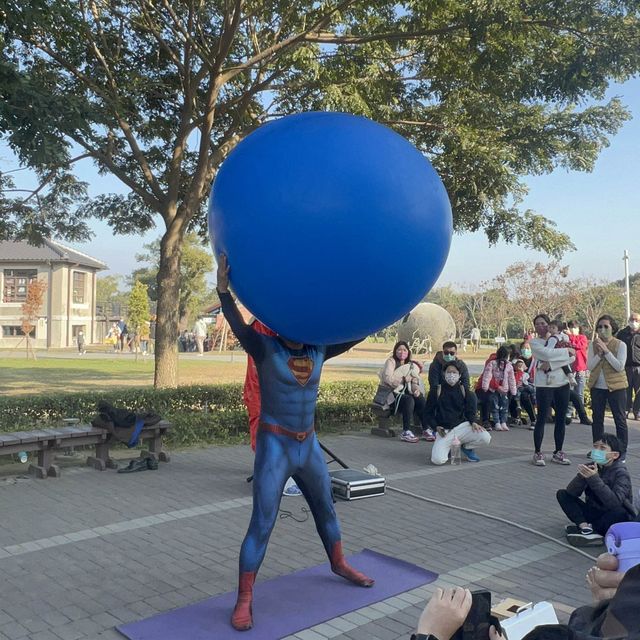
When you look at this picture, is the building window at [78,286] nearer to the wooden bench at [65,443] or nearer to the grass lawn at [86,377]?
the grass lawn at [86,377]

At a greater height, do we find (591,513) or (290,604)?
(591,513)

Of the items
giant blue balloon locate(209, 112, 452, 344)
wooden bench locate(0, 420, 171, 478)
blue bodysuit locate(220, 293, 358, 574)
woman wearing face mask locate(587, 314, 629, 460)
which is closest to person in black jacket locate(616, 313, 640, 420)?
woman wearing face mask locate(587, 314, 629, 460)

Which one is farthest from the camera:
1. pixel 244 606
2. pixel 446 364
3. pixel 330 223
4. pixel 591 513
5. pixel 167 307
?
pixel 167 307

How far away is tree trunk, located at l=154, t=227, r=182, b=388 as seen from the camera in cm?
1177

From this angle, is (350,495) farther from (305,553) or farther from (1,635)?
(1,635)

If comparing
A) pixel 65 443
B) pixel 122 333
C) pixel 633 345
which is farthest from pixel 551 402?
pixel 122 333

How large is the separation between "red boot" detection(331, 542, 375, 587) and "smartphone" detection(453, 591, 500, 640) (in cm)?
277

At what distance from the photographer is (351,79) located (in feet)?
35.8

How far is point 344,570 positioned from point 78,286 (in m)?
57.6

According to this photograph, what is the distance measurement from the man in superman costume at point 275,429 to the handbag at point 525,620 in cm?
163

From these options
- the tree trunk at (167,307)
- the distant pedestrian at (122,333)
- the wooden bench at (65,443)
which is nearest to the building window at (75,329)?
the distant pedestrian at (122,333)

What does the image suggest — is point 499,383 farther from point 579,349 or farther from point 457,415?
point 579,349

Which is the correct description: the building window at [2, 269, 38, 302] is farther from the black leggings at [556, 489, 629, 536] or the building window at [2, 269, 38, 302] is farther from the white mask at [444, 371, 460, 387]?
the black leggings at [556, 489, 629, 536]

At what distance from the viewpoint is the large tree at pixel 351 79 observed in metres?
10.0
